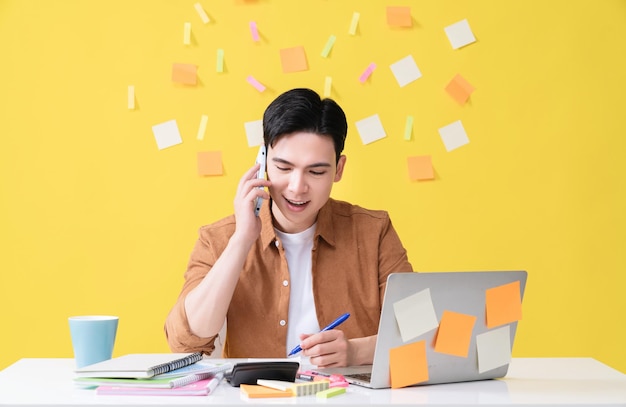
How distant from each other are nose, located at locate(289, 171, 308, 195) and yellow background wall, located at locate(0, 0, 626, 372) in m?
1.08

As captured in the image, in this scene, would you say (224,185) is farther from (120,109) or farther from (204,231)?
(204,231)

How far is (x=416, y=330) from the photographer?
1358mm

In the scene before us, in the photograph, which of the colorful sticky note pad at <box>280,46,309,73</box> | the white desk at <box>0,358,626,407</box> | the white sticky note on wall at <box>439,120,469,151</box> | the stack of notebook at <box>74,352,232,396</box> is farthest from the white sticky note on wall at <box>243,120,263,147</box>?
the stack of notebook at <box>74,352,232,396</box>

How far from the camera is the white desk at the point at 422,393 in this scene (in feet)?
4.03

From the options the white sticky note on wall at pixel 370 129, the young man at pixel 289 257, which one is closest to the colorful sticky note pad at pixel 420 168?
the white sticky note on wall at pixel 370 129

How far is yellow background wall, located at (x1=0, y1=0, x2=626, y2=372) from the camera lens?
2.99 meters

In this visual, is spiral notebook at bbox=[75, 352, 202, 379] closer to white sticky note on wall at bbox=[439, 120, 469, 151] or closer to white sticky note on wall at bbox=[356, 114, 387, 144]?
white sticky note on wall at bbox=[356, 114, 387, 144]

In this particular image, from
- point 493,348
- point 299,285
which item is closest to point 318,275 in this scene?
point 299,285

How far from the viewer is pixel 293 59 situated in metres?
3.00

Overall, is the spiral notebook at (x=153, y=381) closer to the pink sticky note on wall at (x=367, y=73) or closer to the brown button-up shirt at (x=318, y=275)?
the brown button-up shirt at (x=318, y=275)

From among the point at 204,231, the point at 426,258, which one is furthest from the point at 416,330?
the point at 426,258

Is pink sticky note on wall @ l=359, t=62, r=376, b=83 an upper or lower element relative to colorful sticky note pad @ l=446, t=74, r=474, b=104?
upper

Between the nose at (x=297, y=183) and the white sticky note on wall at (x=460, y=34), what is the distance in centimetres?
137

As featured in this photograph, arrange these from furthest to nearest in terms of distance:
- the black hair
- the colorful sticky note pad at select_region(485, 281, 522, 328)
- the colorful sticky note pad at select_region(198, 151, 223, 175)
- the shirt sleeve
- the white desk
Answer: the colorful sticky note pad at select_region(198, 151, 223, 175), the black hair, the shirt sleeve, the colorful sticky note pad at select_region(485, 281, 522, 328), the white desk
